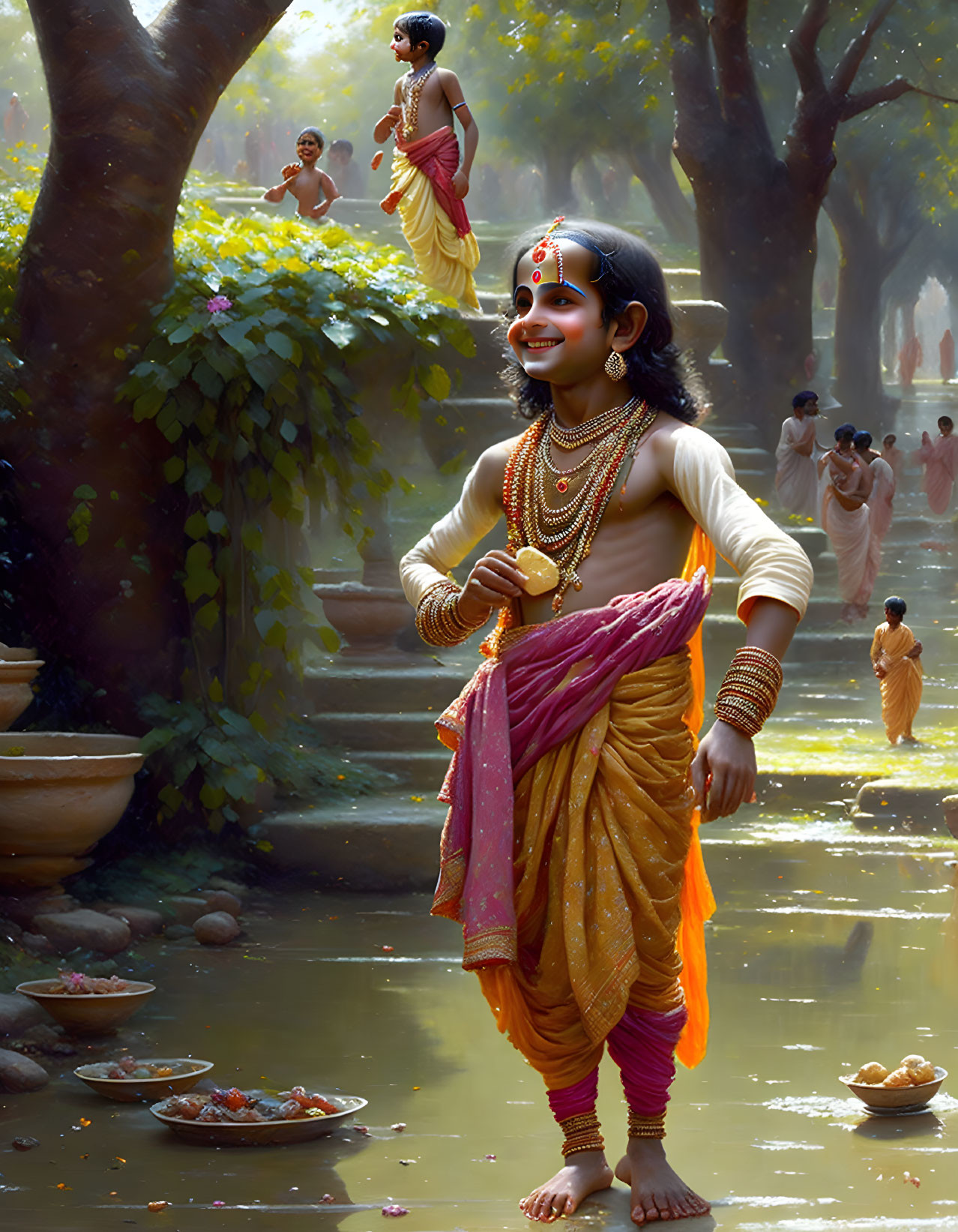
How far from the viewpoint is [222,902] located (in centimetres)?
622

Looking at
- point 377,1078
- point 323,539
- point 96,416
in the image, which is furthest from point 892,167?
point 377,1078

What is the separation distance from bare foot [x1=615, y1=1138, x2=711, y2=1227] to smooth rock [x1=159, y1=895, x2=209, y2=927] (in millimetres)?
Result: 3249

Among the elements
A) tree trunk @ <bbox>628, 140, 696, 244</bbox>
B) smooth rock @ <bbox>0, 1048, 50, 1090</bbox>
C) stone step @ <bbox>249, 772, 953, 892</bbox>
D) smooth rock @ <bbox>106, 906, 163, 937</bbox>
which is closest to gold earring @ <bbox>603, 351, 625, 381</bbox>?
smooth rock @ <bbox>0, 1048, 50, 1090</bbox>

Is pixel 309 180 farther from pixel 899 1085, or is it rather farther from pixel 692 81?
pixel 899 1085

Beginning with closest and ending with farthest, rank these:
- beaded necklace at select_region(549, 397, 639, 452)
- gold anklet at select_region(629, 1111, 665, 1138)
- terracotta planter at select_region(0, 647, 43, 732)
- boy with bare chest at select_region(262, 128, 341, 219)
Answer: gold anklet at select_region(629, 1111, 665, 1138)
beaded necklace at select_region(549, 397, 639, 452)
terracotta planter at select_region(0, 647, 43, 732)
boy with bare chest at select_region(262, 128, 341, 219)

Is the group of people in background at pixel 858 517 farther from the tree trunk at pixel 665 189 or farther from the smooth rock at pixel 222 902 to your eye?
the tree trunk at pixel 665 189

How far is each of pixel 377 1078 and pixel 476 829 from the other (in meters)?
1.54

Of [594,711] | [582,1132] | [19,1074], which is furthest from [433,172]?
[582,1132]

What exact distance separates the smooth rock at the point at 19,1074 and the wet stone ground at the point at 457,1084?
0.05 metres

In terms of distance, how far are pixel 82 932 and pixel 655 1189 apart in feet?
9.50

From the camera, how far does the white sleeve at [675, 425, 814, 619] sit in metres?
2.81

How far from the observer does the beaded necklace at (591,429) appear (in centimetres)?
324

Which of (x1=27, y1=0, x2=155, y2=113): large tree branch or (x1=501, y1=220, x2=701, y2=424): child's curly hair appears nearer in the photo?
(x1=501, y1=220, x2=701, y2=424): child's curly hair

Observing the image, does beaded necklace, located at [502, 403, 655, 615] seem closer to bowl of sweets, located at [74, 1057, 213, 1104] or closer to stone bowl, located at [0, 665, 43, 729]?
bowl of sweets, located at [74, 1057, 213, 1104]
